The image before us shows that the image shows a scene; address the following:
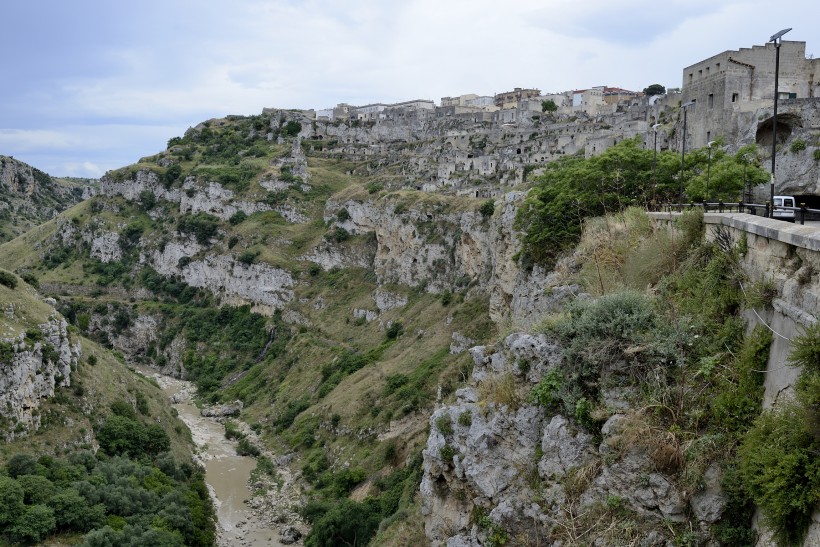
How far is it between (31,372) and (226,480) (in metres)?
15.5

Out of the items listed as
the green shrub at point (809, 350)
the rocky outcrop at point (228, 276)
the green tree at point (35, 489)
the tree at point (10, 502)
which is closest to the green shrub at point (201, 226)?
the rocky outcrop at point (228, 276)

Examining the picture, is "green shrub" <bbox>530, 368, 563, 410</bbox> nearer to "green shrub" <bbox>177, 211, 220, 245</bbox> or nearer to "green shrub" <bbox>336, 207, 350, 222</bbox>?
"green shrub" <bbox>336, 207, 350, 222</bbox>

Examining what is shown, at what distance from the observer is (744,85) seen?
3666 centimetres

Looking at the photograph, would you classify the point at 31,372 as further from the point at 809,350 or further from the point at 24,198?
the point at 24,198

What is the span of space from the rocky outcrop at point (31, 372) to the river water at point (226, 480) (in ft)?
40.5

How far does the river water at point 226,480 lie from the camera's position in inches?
1483

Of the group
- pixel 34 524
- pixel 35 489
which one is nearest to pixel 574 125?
pixel 35 489

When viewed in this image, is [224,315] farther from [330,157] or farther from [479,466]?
[479,466]

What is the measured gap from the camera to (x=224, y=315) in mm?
78062

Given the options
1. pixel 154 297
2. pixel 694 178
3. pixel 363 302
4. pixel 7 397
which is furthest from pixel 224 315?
pixel 694 178

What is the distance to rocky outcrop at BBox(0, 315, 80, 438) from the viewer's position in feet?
116

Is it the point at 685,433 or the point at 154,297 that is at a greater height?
the point at 685,433

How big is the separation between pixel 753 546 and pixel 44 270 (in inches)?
3965

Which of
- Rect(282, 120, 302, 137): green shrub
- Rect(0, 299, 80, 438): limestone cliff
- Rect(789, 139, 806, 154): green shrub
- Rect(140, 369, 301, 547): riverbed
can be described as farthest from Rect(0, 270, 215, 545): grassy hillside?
Rect(282, 120, 302, 137): green shrub
